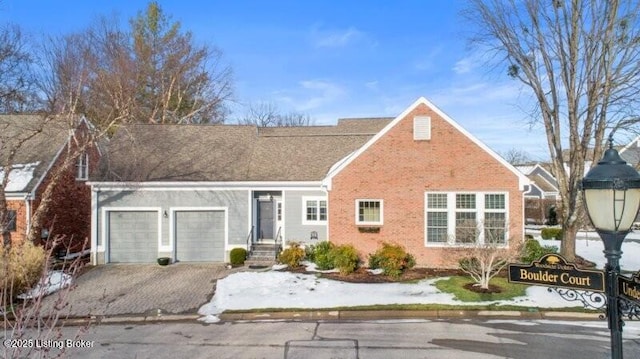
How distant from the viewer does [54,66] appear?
17.1 meters

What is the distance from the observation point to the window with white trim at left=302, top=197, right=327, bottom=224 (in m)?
18.6

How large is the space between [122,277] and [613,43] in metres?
19.9

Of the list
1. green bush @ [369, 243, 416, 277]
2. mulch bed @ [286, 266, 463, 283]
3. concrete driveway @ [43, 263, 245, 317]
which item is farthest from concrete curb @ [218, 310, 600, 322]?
green bush @ [369, 243, 416, 277]

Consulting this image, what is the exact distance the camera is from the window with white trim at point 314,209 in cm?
1864

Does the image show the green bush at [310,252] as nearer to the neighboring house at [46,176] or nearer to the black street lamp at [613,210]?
the neighboring house at [46,176]

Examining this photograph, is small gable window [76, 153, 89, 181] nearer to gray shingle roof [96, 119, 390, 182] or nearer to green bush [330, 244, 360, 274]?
gray shingle roof [96, 119, 390, 182]

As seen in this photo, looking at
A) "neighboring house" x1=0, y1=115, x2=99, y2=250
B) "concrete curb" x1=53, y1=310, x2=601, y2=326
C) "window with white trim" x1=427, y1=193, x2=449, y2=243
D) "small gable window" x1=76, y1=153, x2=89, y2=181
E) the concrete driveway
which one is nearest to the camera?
"concrete curb" x1=53, y1=310, x2=601, y2=326

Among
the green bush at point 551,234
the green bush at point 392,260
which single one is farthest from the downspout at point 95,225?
the green bush at point 551,234

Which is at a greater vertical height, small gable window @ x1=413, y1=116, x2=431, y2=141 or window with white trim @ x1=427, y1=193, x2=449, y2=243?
small gable window @ x1=413, y1=116, x2=431, y2=141

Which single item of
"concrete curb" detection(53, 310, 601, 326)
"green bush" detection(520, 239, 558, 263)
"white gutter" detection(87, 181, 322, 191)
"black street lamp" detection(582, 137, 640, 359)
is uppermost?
"white gutter" detection(87, 181, 322, 191)

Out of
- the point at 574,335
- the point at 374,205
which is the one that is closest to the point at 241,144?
the point at 374,205

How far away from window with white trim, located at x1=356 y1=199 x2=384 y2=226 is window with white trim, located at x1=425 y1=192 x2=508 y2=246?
1816mm

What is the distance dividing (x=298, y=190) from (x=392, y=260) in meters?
5.49

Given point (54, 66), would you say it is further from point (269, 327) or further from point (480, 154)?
point (480, 154)
